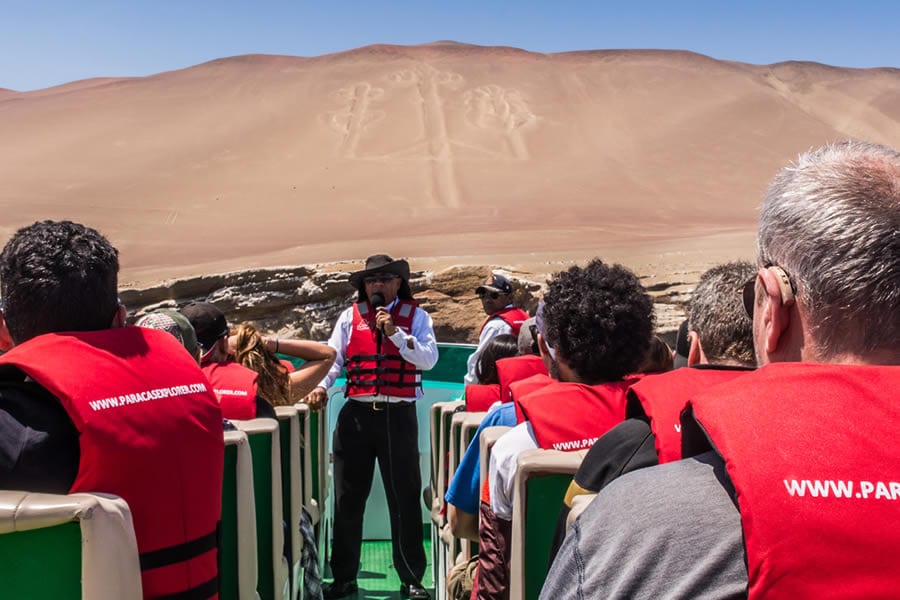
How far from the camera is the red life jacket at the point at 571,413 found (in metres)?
2.41

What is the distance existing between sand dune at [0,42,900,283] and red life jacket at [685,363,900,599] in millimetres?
23471

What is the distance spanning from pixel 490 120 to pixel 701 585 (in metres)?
68.1

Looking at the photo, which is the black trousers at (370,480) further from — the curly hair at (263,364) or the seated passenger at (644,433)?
the seated passenger at (644,433)

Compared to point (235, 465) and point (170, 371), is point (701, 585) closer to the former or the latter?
point (170, 371)

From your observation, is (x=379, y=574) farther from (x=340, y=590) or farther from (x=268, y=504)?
(x=268, y=504)

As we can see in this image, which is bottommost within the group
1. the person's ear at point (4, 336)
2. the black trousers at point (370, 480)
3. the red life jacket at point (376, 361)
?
the black trousers at point (370, 480)

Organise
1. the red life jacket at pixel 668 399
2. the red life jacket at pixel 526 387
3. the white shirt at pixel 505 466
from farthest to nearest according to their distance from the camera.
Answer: the red life jacket at pixel 526 387 → the white shirt at pixel 505 466 → the red life jacket at pixel 668 399

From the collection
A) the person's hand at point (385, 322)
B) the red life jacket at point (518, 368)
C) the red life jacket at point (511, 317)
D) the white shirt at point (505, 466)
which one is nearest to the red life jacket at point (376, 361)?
the person's hand at point (385, 322)

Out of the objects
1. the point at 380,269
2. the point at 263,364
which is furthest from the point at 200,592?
the point at 380,269

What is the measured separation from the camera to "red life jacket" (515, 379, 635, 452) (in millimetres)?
2412

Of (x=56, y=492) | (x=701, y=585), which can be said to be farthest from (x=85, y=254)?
(x=701, y=585)

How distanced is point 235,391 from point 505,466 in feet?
5.11

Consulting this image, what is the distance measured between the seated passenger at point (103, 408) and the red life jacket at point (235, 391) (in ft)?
3.86

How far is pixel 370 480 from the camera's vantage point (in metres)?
5.67
